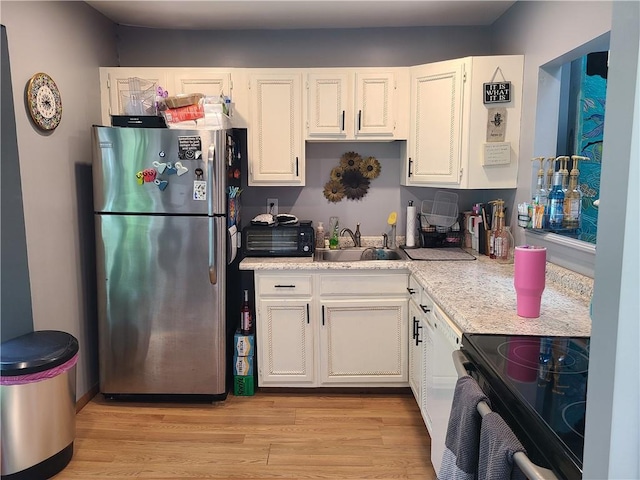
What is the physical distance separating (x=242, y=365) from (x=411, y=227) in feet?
4.99

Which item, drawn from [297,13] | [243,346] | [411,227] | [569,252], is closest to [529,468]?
[569,252]

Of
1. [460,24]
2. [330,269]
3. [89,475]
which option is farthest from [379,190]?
[89,475]

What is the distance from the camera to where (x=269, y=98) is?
10.2ft

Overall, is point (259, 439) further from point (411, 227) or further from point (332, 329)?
point (411, 227)

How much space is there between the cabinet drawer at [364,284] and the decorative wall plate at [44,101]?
5.86 ft

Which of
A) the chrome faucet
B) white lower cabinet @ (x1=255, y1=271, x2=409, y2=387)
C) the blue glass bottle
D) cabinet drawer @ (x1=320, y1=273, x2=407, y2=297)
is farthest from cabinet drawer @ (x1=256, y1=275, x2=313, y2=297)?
the blue glass bottle

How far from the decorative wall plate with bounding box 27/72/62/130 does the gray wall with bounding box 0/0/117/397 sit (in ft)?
0.11

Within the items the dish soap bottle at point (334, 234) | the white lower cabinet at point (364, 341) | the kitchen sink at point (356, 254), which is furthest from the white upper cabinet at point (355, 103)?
the white lower cabinet at point (364, 341)

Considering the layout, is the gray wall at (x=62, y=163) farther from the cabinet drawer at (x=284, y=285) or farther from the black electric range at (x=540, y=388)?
the black electric range at (x=540, y=388)

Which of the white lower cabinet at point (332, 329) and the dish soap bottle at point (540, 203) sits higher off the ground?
the dish soap bottle at point (540, 203)

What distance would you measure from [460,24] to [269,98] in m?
1.48

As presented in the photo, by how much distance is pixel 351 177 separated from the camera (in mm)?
3500

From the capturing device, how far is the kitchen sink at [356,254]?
337 centimetres

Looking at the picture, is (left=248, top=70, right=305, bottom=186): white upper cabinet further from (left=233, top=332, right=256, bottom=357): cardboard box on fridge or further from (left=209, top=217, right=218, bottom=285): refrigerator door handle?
(left=233, top=332, right=256, bottom=357): cardboard box on fridge
